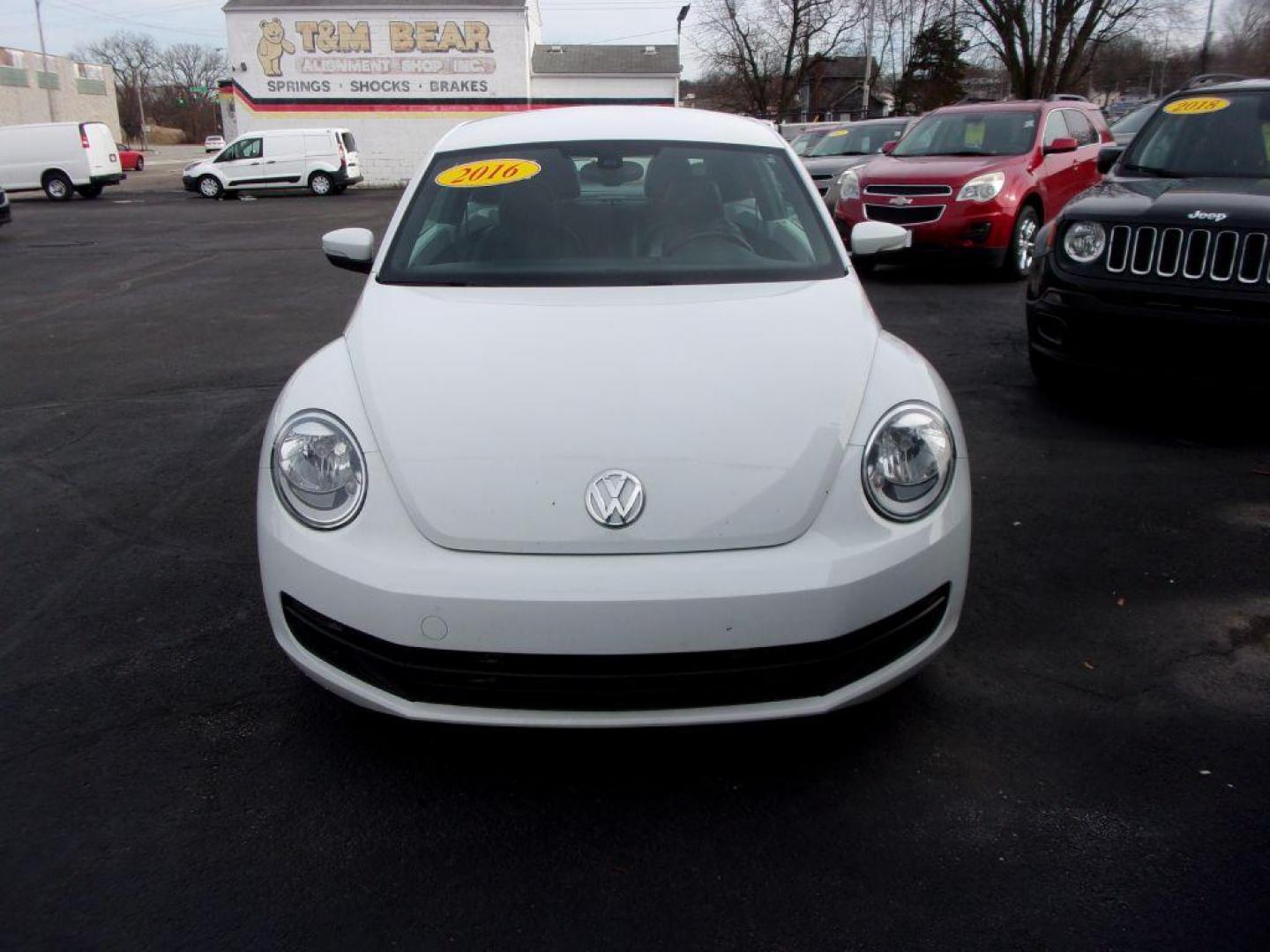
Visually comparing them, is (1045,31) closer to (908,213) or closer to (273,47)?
(273,47)

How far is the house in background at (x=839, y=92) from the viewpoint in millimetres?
57969

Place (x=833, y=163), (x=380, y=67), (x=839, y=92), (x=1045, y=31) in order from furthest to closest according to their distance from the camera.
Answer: (x=839, y=92), (x=1045, y=31), (x=380, y=67), (x=833, y=163)

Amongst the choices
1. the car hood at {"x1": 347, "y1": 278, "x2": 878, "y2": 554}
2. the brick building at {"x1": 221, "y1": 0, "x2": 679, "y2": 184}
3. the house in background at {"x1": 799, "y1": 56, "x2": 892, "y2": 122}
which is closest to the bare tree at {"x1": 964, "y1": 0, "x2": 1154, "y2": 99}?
the house in background at {"x1": 799, "y1": 56, "x2": 892, "y2": 122}

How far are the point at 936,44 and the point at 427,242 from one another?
185 ft

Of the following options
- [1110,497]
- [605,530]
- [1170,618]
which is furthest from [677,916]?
[1110,497]

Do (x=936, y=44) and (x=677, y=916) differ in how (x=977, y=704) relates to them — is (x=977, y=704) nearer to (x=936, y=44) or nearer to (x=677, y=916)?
(x=677, y=916)

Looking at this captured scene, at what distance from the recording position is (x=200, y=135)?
89.8 meters

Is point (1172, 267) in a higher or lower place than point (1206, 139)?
lower

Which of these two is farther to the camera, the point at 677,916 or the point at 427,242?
the point at 427,242

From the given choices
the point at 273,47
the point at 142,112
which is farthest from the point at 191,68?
the point at 273,47

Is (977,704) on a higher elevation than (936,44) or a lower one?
lower

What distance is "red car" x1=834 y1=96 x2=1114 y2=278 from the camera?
9812mm

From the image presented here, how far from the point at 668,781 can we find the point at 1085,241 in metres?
4.09

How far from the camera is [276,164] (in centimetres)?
2886
